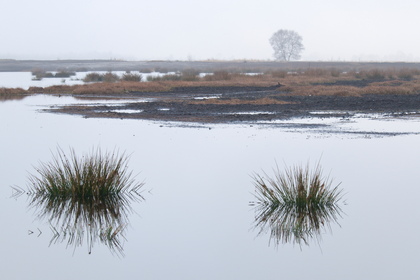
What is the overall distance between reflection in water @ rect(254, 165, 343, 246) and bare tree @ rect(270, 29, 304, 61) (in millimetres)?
132480

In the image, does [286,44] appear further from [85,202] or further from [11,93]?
[85,202]

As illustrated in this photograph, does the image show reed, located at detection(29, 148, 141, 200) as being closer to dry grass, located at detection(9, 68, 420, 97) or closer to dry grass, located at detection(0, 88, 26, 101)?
dry grass, located at detection(9, 68, 420, 97)

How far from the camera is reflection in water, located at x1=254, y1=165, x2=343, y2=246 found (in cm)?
996

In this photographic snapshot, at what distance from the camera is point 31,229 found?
10.4m

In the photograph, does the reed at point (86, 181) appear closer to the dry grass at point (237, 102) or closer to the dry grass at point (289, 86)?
the dry grass at point (237, 102)

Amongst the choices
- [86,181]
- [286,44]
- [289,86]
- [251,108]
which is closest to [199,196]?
[86,181]

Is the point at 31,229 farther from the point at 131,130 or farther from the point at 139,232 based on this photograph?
the point at 131,130

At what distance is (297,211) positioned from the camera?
1082cm

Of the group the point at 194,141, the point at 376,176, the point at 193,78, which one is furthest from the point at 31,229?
the point at 193,78

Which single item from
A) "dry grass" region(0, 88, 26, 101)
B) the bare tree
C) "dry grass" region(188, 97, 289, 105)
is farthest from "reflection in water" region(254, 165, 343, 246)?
the bare tree

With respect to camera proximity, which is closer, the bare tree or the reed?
the reed

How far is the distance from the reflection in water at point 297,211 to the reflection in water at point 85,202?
2262 mm

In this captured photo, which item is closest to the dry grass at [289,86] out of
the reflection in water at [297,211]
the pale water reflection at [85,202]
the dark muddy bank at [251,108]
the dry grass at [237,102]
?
the dark muddy bank at [251,108]

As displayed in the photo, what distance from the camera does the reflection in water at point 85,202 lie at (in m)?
10.2
